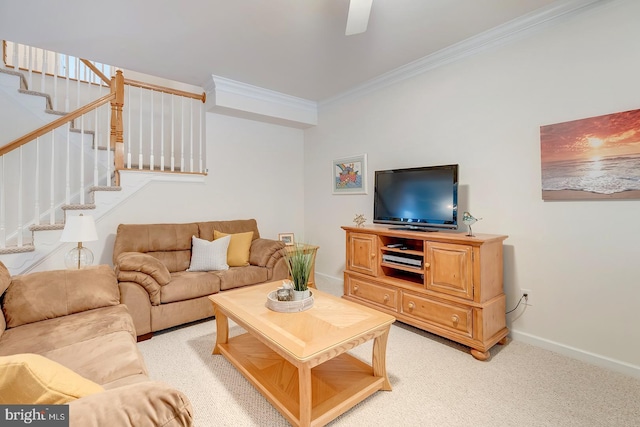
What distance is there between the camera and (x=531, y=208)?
2.44 meters

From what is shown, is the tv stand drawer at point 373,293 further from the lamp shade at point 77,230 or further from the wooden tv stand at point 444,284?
the lamp shade at point 77,230

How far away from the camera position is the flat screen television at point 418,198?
2.64 meters

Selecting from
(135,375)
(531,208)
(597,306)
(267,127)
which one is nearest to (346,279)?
(531,208)

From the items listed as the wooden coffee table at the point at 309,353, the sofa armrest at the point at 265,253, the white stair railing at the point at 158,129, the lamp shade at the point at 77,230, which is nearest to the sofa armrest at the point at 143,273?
the lamp shade at the point at 77,230

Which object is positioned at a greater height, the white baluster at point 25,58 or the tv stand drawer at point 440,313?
the white baluster at point 25,58

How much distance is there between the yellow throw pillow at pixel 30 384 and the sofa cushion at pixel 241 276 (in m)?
2.35

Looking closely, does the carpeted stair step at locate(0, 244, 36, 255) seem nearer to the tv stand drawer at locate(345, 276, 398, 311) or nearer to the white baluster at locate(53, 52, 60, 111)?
the white baluster at locate(53, 52, 60, 111)

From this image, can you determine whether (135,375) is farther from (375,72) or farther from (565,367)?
(375,72)

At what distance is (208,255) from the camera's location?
3230 millimetres

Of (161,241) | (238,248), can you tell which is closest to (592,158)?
(238,248)

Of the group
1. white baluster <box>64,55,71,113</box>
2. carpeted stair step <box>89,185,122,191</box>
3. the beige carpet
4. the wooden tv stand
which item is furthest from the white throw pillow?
white baluster <box>64,55,71,113</box>

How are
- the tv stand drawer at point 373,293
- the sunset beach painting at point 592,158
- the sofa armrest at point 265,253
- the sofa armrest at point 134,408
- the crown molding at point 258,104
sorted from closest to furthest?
the sofa armrest at point 134,408
the sunset beach painting at point 592,158
the tv stand drawer at point 373,293
the sofa armrest at point 265,253
the crown molding at point 258,104

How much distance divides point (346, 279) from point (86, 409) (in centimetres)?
282

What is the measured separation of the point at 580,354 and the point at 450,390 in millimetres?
1186
